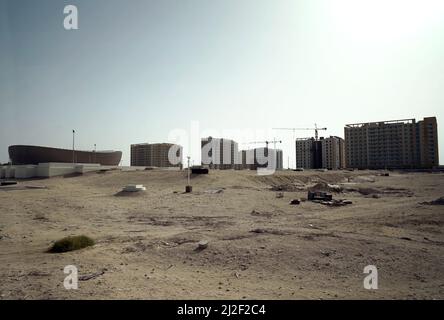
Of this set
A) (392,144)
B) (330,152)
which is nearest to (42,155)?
(330,152)

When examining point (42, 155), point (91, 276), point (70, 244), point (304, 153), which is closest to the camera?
point (91, 276)

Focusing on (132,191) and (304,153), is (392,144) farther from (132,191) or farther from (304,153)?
(132,191)

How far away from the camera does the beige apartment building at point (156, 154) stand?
136m

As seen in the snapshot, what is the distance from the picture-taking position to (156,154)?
136 m

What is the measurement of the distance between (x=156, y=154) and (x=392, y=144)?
96.2 meters

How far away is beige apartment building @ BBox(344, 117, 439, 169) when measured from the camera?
102 meters

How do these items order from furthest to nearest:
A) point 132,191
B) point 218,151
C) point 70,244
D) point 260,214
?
point 218,151 → point 132,191 → point 260,214 → point 70,244

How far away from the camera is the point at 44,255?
9.18 metres

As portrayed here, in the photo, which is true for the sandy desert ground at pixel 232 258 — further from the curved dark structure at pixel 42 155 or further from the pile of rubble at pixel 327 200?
the curved dark structure at pixel 42 155

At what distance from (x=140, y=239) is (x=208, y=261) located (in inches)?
146

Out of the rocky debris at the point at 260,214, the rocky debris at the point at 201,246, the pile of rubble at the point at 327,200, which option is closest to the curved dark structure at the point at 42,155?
the pile of rubble at the point at 327,200

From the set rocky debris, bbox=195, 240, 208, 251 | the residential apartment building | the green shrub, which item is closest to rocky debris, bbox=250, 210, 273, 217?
rocky debris, bbox=195, 240, 208, 251
